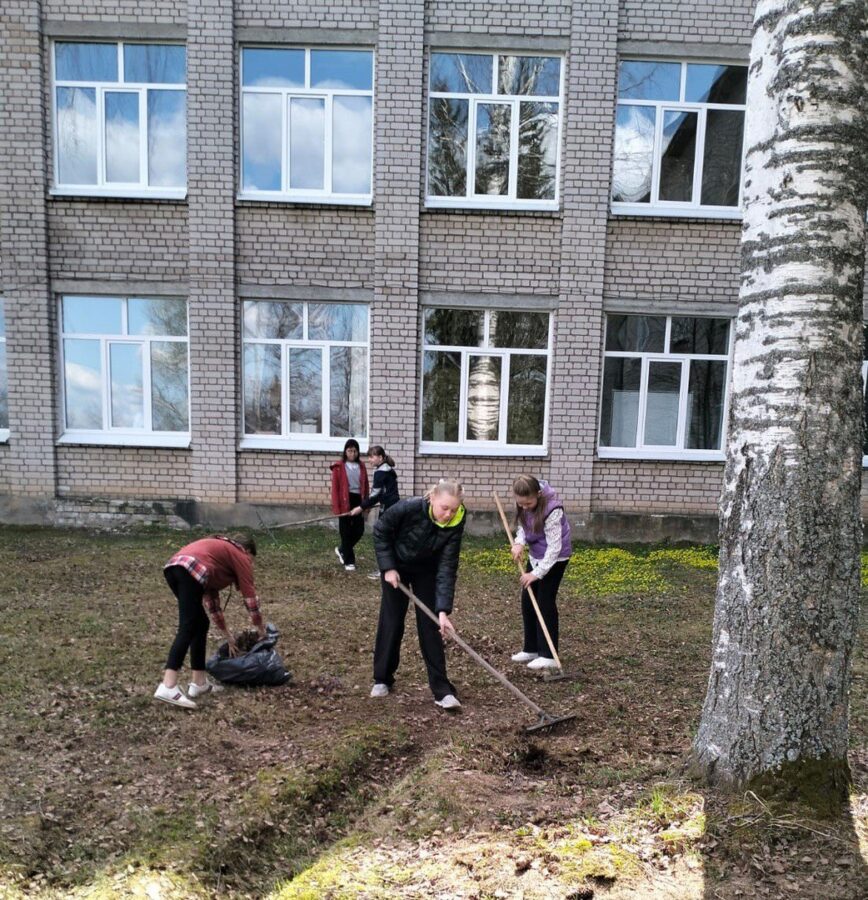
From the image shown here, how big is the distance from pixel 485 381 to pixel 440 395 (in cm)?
71

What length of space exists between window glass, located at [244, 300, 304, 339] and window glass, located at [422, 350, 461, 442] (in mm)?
1983

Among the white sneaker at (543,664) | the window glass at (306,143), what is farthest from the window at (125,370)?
the white sneaker at (543,664)

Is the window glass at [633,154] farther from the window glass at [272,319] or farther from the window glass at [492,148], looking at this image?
the window glass at [272,319]

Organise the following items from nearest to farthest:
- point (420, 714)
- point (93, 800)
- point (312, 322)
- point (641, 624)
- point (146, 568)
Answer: point (93, 800)
point (420, 714)
point (641, 624)
point (146, 568)
point (312, 322)

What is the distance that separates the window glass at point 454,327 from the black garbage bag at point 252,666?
19.8 feet

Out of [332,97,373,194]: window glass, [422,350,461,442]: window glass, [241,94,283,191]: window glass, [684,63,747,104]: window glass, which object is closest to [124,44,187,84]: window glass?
[241,94,283,191]: window glass

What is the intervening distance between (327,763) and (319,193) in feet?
26.7

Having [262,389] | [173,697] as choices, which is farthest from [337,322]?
[173,697]

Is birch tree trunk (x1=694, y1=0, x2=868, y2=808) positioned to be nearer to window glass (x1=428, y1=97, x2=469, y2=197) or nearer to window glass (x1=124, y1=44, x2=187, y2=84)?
window glass (x1=428, y1=97, x2=469, y2=197)

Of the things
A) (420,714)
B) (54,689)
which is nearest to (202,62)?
(54,689)

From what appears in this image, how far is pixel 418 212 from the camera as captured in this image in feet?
31.2

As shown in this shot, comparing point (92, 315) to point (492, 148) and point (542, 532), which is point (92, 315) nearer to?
point (492, 148)

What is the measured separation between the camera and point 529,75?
950 centimetres

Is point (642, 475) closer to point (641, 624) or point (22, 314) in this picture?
point (641, 624)
